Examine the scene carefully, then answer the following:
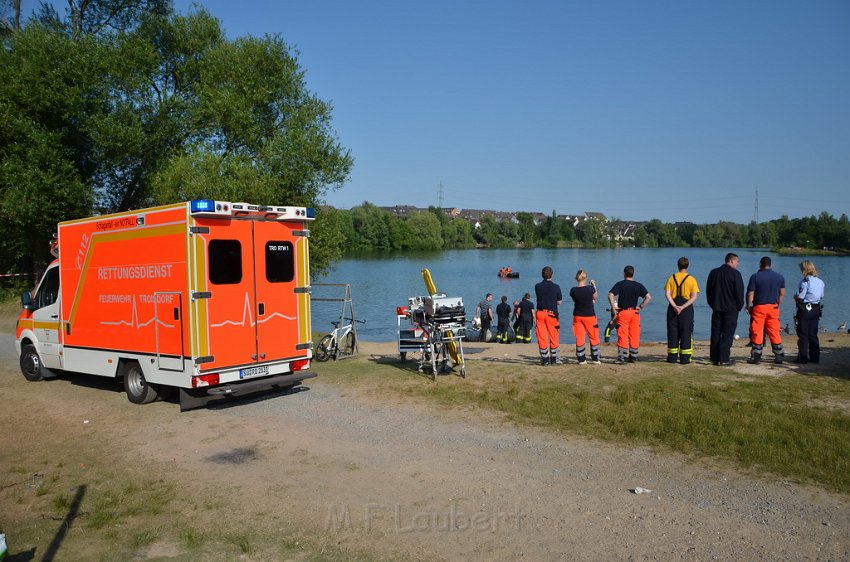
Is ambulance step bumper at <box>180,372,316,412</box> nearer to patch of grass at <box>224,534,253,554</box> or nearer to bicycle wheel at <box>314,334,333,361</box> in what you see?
patch of grass at <box>224,534,253,554</box>

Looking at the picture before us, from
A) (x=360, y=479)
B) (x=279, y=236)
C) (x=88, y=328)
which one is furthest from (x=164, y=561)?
(x=88, y=328)

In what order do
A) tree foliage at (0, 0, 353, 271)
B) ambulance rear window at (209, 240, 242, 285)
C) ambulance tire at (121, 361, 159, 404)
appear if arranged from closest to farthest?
ambulance rear window at (209, 240, 242, 285)
ambulance tire at (121, 361, 159, 404)
tree foliage at (0, 0, 353, 271)

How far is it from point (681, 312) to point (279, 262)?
7.25m

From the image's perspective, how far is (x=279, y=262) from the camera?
10.8 m

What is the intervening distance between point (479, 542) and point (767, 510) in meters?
2.54

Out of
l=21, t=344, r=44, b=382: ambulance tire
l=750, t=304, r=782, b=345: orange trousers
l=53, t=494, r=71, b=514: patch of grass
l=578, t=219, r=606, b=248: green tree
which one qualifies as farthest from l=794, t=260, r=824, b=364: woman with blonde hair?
l=578, t=219, r=606, b=248: green tree

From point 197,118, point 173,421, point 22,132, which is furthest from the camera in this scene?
point 197,118

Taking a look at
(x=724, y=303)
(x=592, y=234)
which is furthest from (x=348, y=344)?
(x=592, y=234)

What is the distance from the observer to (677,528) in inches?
Result: 218

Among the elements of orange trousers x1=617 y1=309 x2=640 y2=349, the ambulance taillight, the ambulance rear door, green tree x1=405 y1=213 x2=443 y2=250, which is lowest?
the ambulance taillight

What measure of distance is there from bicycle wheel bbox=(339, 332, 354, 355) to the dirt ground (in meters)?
5.49

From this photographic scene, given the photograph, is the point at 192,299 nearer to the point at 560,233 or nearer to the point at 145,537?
the point at 145,537

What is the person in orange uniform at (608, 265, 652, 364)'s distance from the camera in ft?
41.6

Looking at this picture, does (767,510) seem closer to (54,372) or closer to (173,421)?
(173,421)
